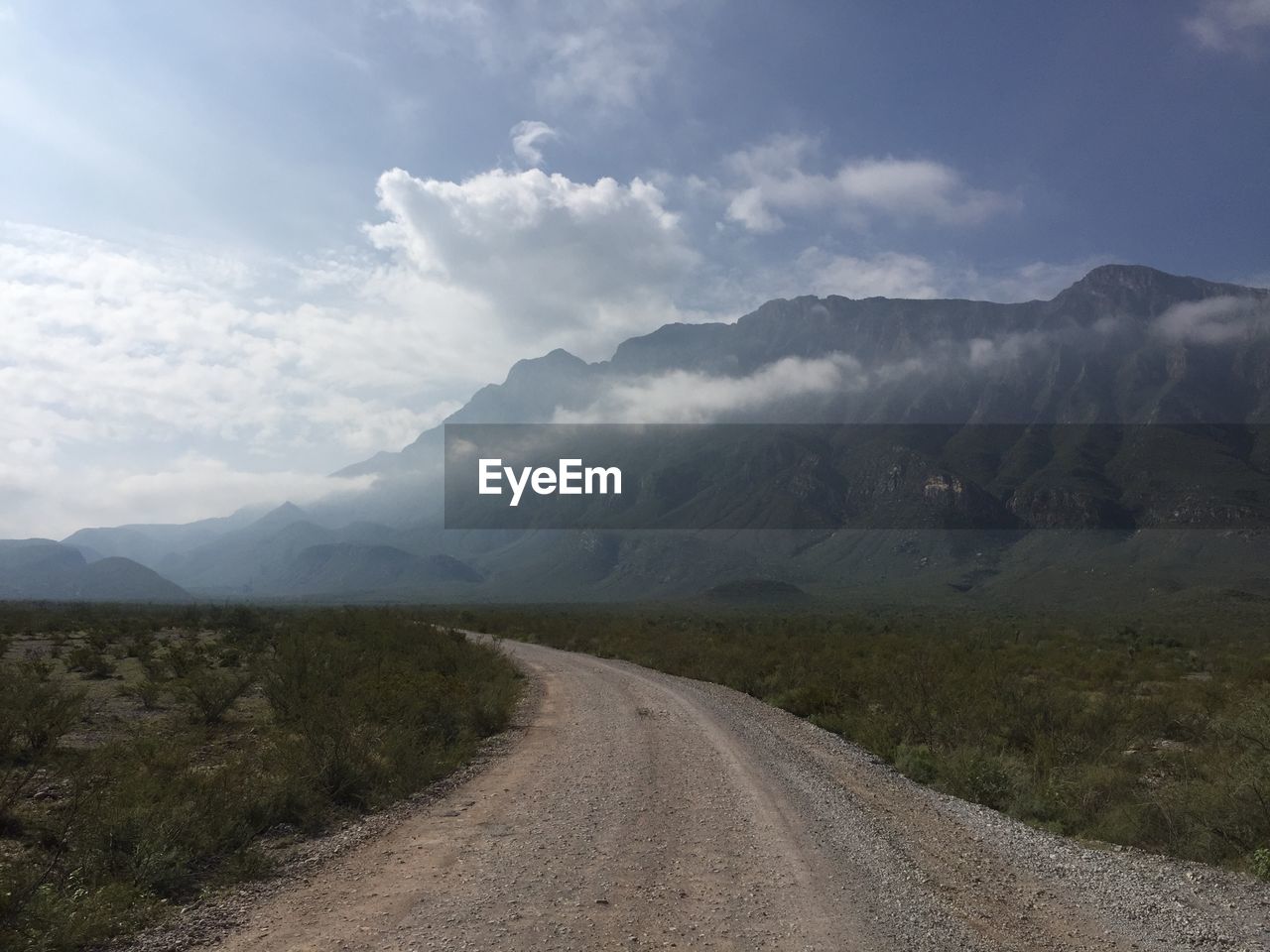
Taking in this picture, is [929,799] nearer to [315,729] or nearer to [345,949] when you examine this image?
[345,949]

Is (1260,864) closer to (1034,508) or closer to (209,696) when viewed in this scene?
(209,696)

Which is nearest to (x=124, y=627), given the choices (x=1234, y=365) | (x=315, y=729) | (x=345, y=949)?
(x=315, y=729)

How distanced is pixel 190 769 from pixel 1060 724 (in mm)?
15853

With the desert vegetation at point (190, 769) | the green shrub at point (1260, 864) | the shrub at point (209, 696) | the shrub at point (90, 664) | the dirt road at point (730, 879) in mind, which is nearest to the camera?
the dirt road at point (730, 879)

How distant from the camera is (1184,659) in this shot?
34500 millimetres

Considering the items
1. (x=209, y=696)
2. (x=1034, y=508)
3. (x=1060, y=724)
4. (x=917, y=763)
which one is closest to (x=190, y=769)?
(x=209, y=696)

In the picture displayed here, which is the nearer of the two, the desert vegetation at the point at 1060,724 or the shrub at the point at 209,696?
the desert vegetation at the point at 1060,724

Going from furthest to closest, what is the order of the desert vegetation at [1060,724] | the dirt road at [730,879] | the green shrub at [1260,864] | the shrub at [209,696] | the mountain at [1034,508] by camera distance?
the mountain at [1034,508], the shrub at [209,696], the desert vegetation at [1060,724], the green shrub at [1260,864], the dirt road at [730,879]

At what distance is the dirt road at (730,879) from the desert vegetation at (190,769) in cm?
110

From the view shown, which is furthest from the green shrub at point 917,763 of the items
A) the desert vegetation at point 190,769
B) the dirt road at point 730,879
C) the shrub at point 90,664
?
the shrub at point 90,664

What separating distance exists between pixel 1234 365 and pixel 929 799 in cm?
22976

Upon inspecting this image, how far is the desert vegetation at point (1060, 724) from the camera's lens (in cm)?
880

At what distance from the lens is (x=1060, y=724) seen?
1432 cm

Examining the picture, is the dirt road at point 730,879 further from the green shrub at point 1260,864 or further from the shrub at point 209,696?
the shrub at point 209,696
